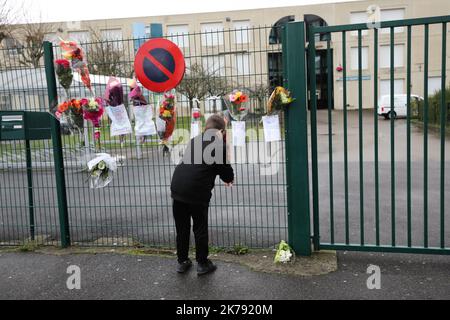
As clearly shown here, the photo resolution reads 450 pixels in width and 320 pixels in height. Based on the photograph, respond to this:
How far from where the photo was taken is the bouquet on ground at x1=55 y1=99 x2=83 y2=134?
4996 millimetres

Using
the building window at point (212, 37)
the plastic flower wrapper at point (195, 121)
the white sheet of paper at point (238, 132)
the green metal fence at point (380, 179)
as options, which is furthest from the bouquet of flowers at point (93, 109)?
the green metal fence at point (380, 179)

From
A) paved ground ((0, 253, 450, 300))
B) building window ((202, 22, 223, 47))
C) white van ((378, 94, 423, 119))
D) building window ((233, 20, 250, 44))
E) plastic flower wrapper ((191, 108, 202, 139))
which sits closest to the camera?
paved ground ((0, 253, 450, 300))

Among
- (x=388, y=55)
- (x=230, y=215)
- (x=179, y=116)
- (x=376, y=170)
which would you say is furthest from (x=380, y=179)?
(x=388, y=55)

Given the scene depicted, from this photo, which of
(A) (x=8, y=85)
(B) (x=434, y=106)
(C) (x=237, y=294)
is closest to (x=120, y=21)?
(B) (x=434, y=106)

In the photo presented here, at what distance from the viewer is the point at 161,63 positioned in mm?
4773

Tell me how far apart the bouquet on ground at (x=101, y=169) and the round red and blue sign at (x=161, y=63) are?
1.00m

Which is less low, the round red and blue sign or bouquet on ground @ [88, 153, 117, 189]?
the round red and blue sign

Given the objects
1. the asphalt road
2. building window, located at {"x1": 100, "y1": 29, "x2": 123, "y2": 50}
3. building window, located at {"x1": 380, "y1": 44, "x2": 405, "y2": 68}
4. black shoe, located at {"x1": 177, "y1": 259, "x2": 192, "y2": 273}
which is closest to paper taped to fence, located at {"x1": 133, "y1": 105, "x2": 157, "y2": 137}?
the asphalt road

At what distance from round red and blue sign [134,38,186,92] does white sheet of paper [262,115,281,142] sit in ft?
3.39

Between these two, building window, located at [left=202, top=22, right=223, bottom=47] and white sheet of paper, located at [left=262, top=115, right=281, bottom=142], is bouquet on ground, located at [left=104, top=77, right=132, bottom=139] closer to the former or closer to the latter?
building window, located at [left=202, top=22, right=223, bottom=47]

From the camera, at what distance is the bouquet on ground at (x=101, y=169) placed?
499cm

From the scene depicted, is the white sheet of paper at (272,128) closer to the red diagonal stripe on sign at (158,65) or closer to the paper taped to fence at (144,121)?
the red diagonal stripe on sign at (158,65)

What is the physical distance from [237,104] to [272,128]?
0.44 m

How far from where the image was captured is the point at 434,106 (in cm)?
1969
